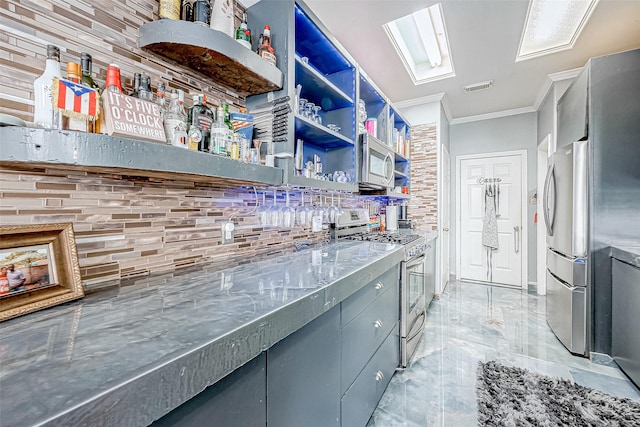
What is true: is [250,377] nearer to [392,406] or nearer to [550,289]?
[392,406]

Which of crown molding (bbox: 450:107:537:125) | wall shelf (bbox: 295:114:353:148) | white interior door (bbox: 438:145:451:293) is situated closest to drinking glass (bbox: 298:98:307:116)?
wall shelf (bbox: 295:114:353:148)

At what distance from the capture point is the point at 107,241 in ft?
3.31

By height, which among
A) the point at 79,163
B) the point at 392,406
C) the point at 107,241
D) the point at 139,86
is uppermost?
the point at 139,86

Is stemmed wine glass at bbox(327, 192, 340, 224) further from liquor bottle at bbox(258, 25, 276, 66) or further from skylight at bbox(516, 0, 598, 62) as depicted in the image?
skylight at bbox(516, 0, 598, 62)

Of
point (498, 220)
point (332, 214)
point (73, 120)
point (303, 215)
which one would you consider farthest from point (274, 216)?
point (498, 220)

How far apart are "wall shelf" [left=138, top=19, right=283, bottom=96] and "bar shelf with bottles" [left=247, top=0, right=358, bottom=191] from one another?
0.13 meters

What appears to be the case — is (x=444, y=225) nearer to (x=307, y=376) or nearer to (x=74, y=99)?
(x=307, y=376)

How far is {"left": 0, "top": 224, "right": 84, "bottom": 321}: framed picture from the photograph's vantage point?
701 millimetres

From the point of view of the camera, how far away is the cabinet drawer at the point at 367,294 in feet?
4.10

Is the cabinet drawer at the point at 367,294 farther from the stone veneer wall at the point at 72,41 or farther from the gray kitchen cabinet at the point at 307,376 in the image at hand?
the stone veneer wall at the point at 72,41

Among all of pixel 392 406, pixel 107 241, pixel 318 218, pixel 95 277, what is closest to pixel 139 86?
pixel 107 241

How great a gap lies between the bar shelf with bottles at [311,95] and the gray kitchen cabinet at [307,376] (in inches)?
29.3

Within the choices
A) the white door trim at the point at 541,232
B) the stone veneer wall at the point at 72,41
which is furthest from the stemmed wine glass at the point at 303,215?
the white door trim at the point at 541,232

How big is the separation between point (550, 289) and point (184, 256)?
344 centimetres
